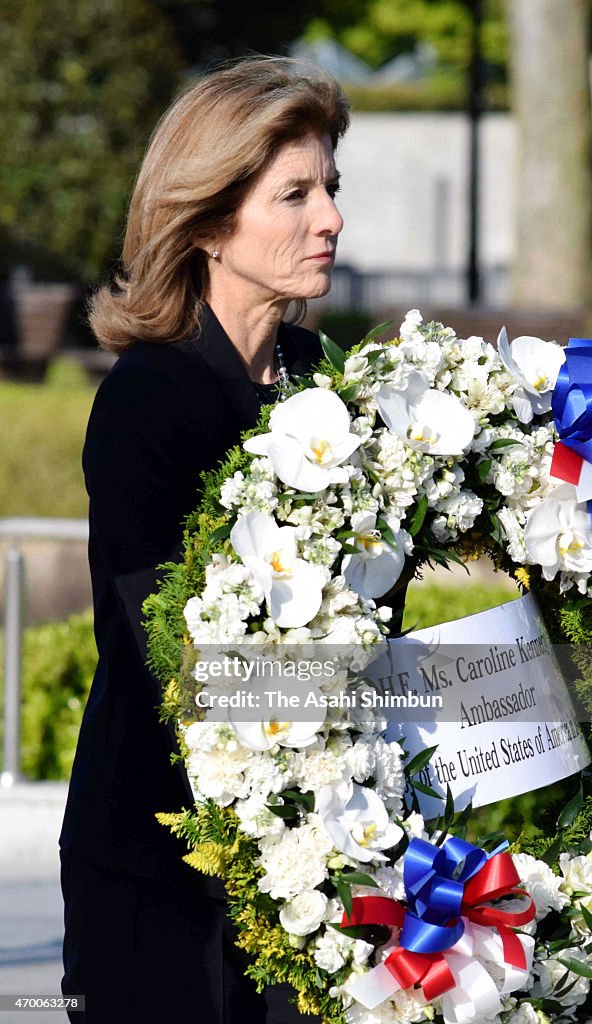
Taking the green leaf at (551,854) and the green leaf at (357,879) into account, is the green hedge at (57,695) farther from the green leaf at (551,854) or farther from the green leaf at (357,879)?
the green leaf at (357,879)

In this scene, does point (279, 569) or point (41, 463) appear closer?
point (279, 569)

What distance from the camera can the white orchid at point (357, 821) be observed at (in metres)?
2.04

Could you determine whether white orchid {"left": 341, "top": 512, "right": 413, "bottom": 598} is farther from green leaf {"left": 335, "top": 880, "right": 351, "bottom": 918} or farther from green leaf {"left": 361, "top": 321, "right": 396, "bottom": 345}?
green leaf {"left": 335, "top": 880, "right": 351, "bottom": 918}

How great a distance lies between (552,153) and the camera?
12680mm

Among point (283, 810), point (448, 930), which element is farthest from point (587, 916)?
point (283, 810)

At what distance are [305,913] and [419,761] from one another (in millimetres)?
287

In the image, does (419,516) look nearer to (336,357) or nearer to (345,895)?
(336,357)

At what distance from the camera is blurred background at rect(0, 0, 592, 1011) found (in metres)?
5.52

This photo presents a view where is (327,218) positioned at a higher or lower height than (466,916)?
higher

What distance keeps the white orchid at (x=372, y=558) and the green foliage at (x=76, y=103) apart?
13447 millimetres

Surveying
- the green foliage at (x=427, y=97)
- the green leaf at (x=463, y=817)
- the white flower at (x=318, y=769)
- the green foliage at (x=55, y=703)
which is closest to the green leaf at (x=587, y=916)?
the green leaf at (x=463, y=817)

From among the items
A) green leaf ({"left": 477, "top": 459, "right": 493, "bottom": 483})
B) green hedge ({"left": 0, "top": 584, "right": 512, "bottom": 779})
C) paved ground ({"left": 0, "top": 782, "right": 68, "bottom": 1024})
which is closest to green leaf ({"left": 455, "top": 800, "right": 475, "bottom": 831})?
green leaf ({"left": 477, "top": 459, "right": 493, "bottom": 483})

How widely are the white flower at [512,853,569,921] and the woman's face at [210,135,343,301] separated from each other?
969 mm

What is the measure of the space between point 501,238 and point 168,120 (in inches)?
1177
